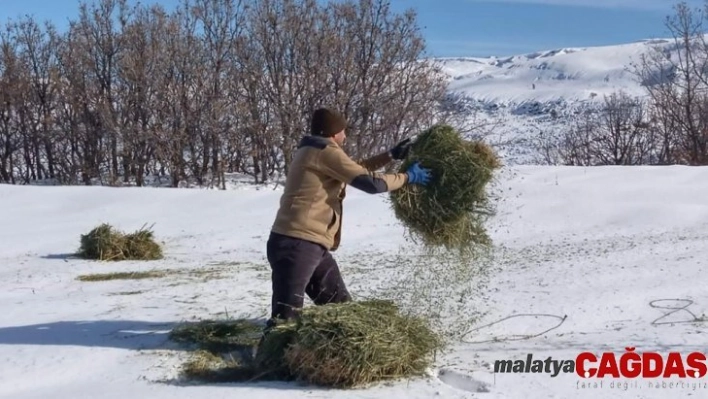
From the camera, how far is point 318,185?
195 inches

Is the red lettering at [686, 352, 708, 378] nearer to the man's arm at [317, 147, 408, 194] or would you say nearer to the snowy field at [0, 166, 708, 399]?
the snowy field at [0, 166, 708, 399]

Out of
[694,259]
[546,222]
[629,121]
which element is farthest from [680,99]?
[694,259]

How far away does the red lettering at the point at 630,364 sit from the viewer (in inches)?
179

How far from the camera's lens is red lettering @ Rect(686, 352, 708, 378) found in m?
4.50

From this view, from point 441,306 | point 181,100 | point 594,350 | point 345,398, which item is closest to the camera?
point 345,398

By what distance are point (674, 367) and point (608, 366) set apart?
35 cm

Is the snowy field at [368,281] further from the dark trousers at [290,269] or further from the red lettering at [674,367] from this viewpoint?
the dark trousers at [290,269]

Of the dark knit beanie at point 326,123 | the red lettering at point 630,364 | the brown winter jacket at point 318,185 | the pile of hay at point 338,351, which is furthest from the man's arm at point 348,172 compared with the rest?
the red lettering at point 630,364

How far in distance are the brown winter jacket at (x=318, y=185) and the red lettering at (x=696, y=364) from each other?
6.03ft

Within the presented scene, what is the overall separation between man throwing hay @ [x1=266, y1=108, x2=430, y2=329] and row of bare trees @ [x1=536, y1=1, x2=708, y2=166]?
19.1 m

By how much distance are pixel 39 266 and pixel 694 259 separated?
19.7 ft

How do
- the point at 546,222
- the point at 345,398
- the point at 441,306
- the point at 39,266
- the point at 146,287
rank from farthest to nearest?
the point at 546,222 → the point at 39,266 → the point at 146,287 → the point at 441,306 → the point at 345,398

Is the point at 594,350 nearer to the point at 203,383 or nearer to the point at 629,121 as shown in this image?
the point at 203,383

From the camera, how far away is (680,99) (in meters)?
24.3
